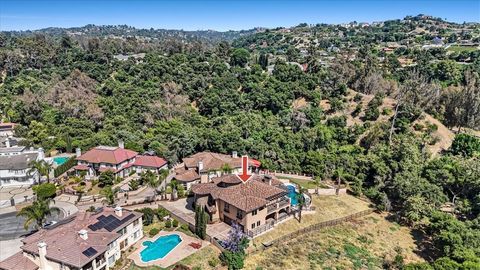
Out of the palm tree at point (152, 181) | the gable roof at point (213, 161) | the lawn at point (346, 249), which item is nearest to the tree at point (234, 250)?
the lawn at point (346, 249)

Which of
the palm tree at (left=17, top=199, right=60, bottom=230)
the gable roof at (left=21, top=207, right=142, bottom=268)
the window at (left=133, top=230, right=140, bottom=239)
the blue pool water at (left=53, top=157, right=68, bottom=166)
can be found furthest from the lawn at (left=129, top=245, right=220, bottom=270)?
the blue pool water at (left=53, top=157, right=68, bottom=166)

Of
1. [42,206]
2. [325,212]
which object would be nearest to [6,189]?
[42,206]

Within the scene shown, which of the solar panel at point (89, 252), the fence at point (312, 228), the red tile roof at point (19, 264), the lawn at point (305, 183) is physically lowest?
the fence at point (312, 228)

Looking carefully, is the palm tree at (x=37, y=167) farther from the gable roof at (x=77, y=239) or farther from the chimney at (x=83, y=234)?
the chimney at (x=83, y=234)

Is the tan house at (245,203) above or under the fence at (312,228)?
above

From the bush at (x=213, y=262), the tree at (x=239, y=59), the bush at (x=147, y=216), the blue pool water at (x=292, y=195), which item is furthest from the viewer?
the tree at (x=239, y=59)

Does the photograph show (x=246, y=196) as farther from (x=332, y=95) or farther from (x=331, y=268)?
(x=332, y=95)
